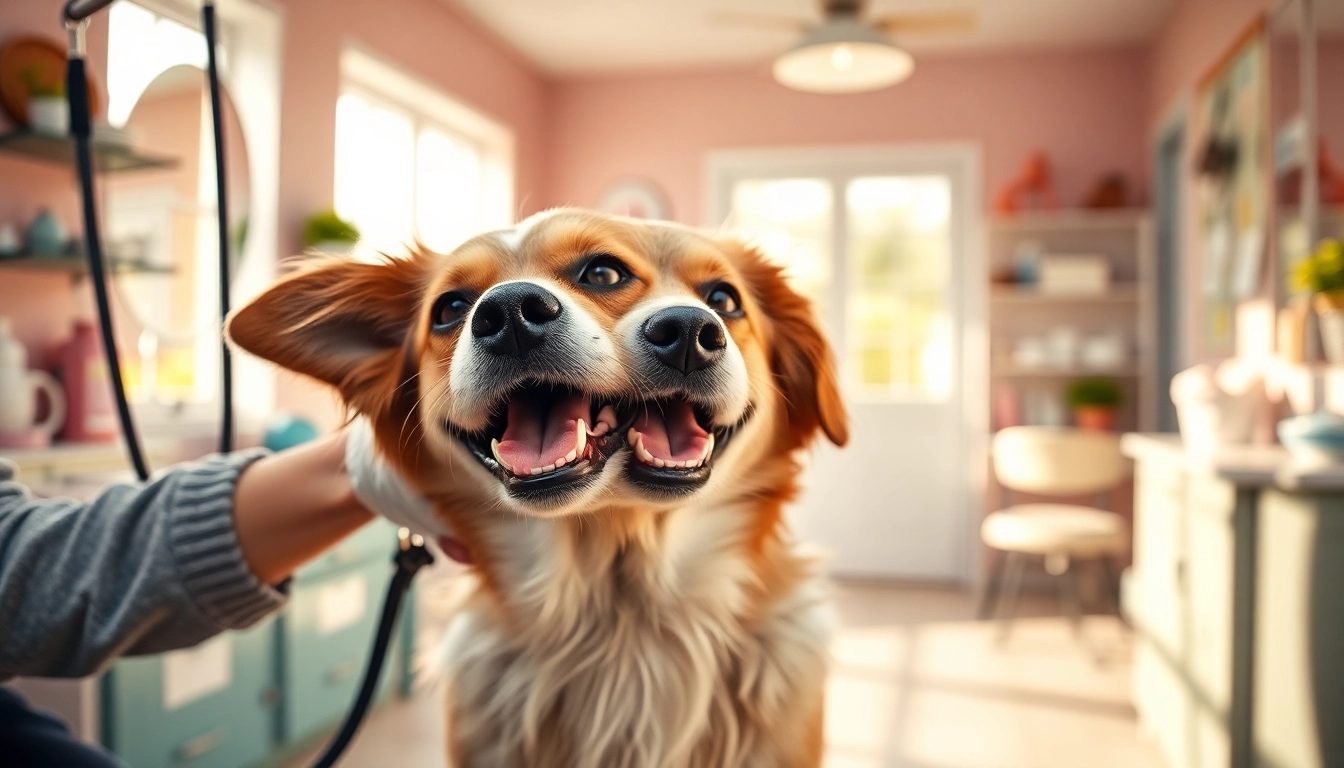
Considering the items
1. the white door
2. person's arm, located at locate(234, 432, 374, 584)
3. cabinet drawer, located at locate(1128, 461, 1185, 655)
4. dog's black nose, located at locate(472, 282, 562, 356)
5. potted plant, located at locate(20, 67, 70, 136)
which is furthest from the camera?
the white door

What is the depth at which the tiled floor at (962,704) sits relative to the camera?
273 centimetres

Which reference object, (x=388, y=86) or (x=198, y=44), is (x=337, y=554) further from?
(x=388, y=86)

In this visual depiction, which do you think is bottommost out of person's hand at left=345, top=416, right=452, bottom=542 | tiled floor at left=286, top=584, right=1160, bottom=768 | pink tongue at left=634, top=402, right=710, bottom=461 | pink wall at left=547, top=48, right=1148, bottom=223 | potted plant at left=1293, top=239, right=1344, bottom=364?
tiled floor at left=286, top=584, right=1160, bottom=768

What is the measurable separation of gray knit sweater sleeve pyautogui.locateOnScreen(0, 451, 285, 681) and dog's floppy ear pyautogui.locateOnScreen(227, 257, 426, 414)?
15cm

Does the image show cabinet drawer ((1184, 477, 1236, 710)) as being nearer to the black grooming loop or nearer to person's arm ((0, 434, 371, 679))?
the black grooming loop

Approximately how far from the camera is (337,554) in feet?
9.25

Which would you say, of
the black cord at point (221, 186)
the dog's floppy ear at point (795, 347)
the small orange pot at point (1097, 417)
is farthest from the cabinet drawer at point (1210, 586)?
the small orange pot at point (1097, 417)

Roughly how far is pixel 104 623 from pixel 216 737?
177cm

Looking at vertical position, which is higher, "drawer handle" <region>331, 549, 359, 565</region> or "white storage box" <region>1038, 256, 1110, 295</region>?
"white storage box" <region>1038, 256, 1110, 295</region>

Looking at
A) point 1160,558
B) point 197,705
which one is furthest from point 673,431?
point 1160,558

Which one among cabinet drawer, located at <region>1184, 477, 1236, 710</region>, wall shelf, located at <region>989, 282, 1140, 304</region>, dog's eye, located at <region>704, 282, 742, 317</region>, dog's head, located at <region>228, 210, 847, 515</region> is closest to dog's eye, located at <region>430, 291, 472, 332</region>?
dog's head, located at <region>228, 210, 847, 515</region>

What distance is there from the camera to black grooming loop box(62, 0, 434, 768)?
3.37 feet

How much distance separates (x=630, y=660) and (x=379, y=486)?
31 cm

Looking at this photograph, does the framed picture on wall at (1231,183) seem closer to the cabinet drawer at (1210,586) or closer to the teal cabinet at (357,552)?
the cabinet drawer at (1210,586)
